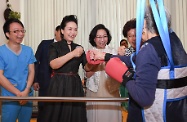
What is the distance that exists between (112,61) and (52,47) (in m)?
1.03

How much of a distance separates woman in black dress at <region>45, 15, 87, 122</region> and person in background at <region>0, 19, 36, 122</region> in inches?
13.7

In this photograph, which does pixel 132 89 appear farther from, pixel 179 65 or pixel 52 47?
pixel 52 47

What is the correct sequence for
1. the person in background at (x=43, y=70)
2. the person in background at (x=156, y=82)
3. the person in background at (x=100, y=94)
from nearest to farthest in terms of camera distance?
the person in background at (x=156, y=82)
the person in background at (x=100, y=94)
the person in background at (x=43, y=70)

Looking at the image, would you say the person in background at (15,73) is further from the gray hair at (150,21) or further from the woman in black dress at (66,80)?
the gray hair at (150,21)

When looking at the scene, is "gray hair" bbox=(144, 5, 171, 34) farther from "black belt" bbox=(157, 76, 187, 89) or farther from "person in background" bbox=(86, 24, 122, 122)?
"person in background" bbox=(86, 24, 122, 122)

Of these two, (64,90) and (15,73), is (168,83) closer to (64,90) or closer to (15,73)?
(64,90)

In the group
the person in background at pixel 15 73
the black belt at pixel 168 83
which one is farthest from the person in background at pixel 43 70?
the black belt at pixel 168 83

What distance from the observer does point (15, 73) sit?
2.37m

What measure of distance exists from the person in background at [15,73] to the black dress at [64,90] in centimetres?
35

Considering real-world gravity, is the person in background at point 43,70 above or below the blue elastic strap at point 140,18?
below

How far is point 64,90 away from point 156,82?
119 cm

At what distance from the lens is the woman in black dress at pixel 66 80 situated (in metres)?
2.15

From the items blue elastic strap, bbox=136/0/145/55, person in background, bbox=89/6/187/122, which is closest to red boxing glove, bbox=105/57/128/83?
person in background, bbox=89/6/187/122

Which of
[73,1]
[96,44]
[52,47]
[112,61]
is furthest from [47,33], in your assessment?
[112,61]
